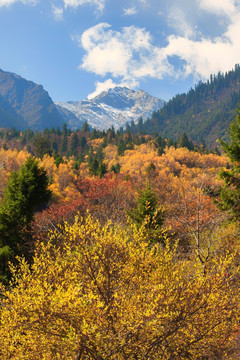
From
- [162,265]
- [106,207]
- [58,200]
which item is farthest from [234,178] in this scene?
[58,200]

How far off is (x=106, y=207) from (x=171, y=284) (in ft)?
72.1

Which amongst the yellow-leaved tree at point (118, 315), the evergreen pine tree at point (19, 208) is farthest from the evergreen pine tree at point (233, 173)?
the evergreen pine tree at point (19, 208)

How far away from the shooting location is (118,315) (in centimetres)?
538

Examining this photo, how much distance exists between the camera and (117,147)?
319 feet

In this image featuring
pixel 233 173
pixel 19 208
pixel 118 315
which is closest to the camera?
pixel 118 315

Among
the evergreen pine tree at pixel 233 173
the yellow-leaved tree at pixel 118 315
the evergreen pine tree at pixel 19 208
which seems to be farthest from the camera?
the evergreen pine tree at pixel 19 208

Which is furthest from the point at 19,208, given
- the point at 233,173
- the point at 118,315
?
the point at 233,173

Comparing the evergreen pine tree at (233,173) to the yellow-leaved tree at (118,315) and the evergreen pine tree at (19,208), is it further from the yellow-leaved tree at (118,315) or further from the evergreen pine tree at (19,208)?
the evergreen pine tree at (19,208)

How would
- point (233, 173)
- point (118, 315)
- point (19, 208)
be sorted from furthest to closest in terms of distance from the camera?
point (19, 208) → point (233, 173) → point (118, 315)

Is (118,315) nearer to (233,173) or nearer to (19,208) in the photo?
(233,173)

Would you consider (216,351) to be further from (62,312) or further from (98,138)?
(98,138)

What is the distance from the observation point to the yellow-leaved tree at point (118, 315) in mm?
4887

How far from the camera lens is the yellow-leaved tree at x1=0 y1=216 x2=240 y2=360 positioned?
4.89m

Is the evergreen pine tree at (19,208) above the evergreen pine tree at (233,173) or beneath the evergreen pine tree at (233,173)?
beneath
